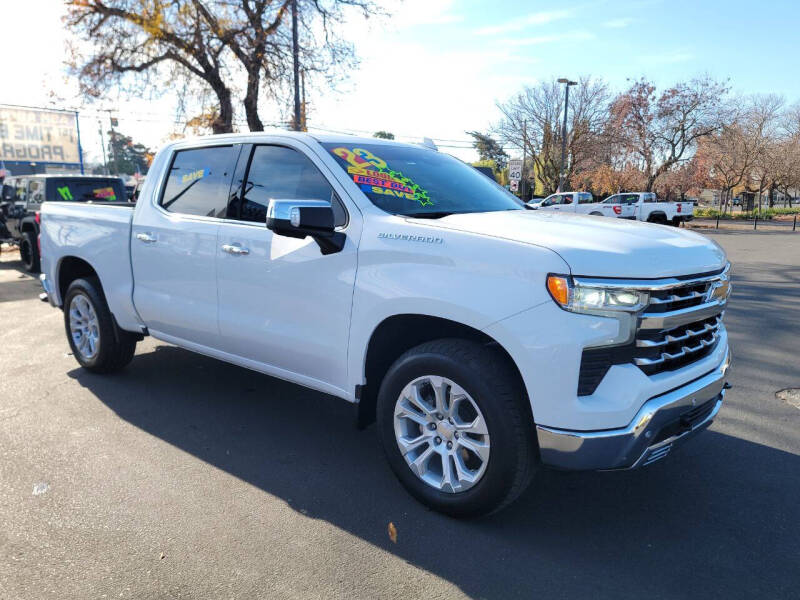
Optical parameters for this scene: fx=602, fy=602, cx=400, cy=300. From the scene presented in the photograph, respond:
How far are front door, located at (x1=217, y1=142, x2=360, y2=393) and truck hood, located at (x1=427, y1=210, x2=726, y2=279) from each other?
2.32ft

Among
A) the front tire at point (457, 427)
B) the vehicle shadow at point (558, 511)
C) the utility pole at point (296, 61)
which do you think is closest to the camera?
the vehicle shadow at point (558, 511)

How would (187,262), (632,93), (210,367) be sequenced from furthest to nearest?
(632,93), (210,367), (187,262)

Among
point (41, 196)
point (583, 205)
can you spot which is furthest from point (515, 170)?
point (41, 196)

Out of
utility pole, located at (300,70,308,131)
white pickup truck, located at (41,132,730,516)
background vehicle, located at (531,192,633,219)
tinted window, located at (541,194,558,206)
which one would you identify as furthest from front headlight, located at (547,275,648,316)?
tinted window, located at (541,194,558,206)

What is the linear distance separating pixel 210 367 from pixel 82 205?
1.78 metres

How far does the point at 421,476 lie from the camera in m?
3.04

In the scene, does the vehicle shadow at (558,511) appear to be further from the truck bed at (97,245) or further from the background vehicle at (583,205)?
the background vehicle at (583,205)

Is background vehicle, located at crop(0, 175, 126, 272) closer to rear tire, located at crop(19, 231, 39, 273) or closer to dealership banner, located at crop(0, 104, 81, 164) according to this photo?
rear tire, located at crop(19, 231, 39, 273)

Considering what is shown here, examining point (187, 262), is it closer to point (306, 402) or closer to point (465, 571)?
point (306, 402)

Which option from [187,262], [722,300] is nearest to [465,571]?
[722,300]

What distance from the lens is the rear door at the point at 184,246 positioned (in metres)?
4.02

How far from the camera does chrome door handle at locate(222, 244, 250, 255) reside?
3.71 metres

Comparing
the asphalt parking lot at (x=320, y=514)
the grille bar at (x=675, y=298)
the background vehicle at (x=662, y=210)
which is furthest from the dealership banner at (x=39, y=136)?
the grille bar at (x=675, y=298)

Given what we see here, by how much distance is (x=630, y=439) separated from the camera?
8.11ft
